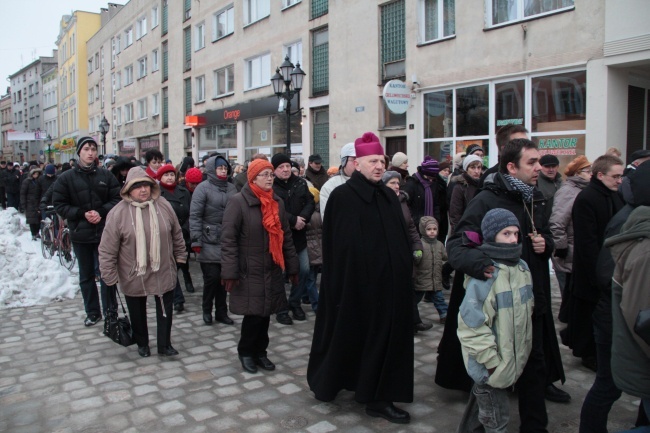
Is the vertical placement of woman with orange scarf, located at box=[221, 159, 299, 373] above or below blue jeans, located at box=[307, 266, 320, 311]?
above

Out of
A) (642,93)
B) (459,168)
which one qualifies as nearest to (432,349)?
(459,168)

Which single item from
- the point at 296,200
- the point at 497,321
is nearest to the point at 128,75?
the point at 296,200

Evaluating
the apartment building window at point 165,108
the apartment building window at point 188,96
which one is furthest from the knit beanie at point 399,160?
the apartment building window at point 165,108

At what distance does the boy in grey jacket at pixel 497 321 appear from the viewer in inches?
131

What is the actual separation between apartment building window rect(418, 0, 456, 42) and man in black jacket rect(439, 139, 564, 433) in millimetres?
11787

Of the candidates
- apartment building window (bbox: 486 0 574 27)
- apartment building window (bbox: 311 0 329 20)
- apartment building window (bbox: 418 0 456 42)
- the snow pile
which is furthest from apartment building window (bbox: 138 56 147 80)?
the snow pile

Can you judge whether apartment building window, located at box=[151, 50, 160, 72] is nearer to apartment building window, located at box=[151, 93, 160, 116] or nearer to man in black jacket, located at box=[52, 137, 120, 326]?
apartment building window, located at box=[151, 93, 160, 116]

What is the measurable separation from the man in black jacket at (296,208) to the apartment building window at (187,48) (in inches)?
977

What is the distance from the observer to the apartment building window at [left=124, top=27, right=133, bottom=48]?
3909 cm

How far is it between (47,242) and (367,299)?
32.5 ft

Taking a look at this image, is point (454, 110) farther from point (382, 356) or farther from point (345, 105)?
point (382, 356)

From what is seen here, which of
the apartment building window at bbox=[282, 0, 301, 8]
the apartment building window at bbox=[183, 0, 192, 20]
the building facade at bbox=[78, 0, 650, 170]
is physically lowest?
the building facade at bbox=[78, 0, 650, 170]

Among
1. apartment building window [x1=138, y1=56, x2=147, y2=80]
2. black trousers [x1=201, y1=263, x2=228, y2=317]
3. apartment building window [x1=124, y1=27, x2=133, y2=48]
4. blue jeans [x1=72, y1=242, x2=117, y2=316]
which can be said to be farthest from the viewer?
apartment building window [x1=124, y1=27, x2=133, y2=48]

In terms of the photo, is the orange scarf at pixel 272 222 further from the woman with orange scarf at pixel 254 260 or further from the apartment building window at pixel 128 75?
the apartment building window at pixel 128 75
